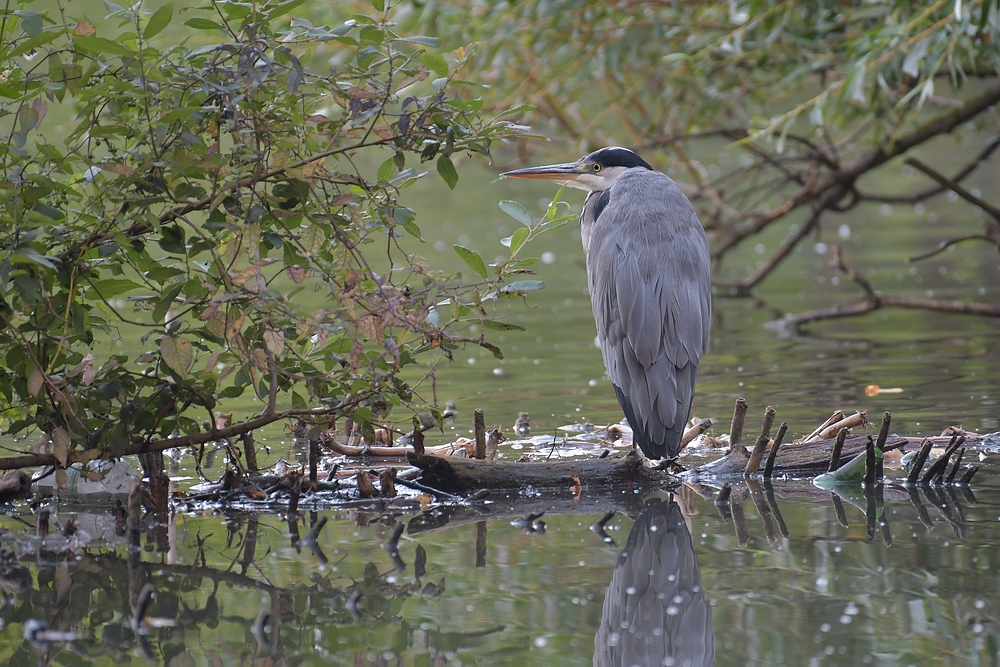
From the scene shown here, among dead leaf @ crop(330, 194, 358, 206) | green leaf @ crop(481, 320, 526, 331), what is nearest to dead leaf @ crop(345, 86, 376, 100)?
dead leaf @ crop(330, 194, 358, 206)

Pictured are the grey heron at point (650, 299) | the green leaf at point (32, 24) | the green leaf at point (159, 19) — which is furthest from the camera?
the grey heron at point (650, 299)

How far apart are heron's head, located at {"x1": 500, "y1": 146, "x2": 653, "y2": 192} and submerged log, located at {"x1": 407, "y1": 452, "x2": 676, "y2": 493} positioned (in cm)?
167

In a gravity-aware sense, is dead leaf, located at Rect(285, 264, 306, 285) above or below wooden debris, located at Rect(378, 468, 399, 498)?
above

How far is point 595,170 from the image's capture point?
5.58 m

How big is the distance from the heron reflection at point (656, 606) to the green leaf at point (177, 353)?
52.2 inches

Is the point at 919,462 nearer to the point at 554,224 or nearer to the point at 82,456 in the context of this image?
the point at 554,224

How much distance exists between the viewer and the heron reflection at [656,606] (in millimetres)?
2713

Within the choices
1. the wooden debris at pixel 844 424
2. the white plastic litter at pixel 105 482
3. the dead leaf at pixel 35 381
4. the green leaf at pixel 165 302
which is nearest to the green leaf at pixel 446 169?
the green leaf at pixel 165 302

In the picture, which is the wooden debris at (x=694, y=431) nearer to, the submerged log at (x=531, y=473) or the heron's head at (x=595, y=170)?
the submerged log at (x=531, y=473)

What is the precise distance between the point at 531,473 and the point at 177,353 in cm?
124

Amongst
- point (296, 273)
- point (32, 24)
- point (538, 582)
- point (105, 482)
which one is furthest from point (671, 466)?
point (32, 24)

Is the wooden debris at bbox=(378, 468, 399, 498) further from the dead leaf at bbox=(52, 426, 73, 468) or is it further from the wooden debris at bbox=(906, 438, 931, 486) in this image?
the wooden debris at bbox=(906, 438, 931, 486)

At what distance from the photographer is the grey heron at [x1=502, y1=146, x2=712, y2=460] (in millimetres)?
4207

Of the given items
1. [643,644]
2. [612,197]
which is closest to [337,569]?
[643,644]
